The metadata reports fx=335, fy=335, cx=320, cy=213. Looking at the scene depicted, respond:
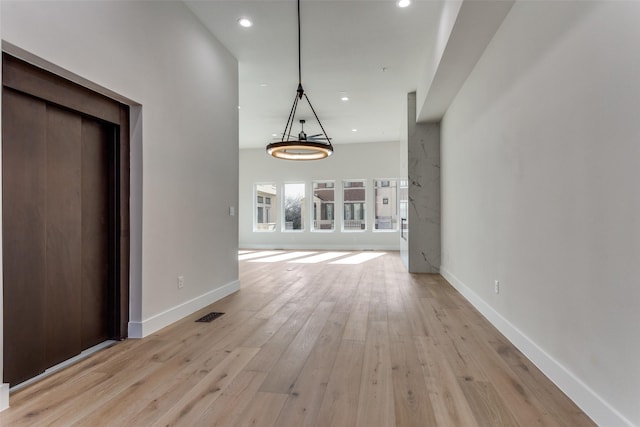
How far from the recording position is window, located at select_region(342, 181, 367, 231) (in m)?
11.0

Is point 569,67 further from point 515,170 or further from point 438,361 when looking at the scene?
point 438,361

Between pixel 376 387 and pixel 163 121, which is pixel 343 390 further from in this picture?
pixel 163 121

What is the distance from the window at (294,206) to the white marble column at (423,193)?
559 centimetres

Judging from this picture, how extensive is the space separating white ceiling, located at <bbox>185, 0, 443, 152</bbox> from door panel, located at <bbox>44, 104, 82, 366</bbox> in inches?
80.1

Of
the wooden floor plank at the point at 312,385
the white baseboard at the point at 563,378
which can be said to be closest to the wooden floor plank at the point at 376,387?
the wooden floor plank at the point at 312,385

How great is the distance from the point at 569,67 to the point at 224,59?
390cm

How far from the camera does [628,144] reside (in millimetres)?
1497

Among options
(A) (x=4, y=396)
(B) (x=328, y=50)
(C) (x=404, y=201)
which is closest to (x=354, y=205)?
(C) (x=404, y=201)

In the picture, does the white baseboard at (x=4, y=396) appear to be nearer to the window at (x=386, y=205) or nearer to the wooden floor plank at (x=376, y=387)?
the wooden floor plank at (x=376, y=387)

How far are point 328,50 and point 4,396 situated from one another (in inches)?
183

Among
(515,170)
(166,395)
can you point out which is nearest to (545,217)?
(515,170)

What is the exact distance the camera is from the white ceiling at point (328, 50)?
12.2 ft

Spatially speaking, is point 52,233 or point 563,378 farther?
point 52,233

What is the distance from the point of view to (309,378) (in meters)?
2.16
